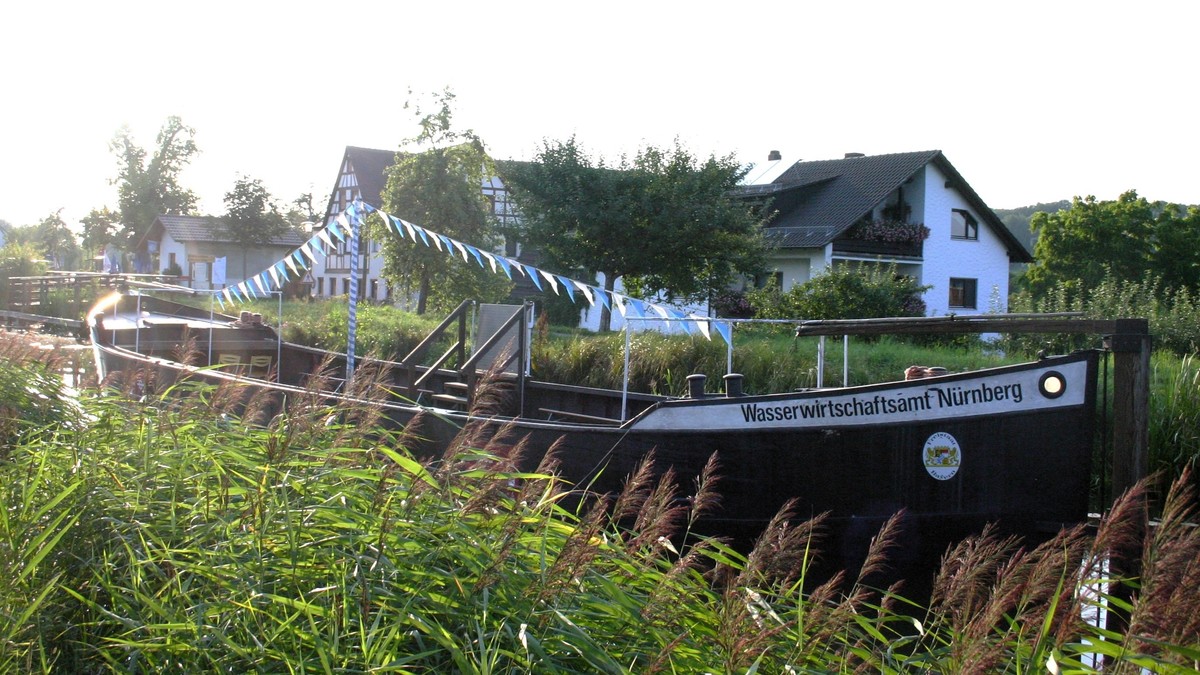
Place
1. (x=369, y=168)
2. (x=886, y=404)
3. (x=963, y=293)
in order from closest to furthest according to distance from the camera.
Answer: (x=886, y=404), (x=963, y=293), (x=369, y=168)

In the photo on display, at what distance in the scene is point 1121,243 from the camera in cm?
4494

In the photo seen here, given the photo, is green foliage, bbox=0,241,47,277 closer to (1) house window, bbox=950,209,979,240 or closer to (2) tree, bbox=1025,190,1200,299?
(1) house window, bbox=950,209,979,240

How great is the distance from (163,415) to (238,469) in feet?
1.98

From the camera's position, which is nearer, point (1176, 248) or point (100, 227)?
point (1176, 248)

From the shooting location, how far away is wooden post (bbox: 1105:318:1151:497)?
7418 millimetres

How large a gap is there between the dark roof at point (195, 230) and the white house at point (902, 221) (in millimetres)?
28374

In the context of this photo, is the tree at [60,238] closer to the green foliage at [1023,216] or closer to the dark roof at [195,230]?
the dark roof at [195,230]

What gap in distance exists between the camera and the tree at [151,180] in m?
75.2

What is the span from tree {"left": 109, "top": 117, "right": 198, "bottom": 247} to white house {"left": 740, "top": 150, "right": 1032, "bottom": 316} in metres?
49.5

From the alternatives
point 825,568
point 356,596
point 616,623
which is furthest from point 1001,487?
point 356,596

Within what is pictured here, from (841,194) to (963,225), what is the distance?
195 inches

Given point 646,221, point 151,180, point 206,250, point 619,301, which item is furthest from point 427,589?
point 151,180

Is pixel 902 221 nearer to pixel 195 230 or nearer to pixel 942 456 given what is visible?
pixel 942 456

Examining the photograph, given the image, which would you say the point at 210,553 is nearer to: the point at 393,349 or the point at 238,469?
the point at 238,469
